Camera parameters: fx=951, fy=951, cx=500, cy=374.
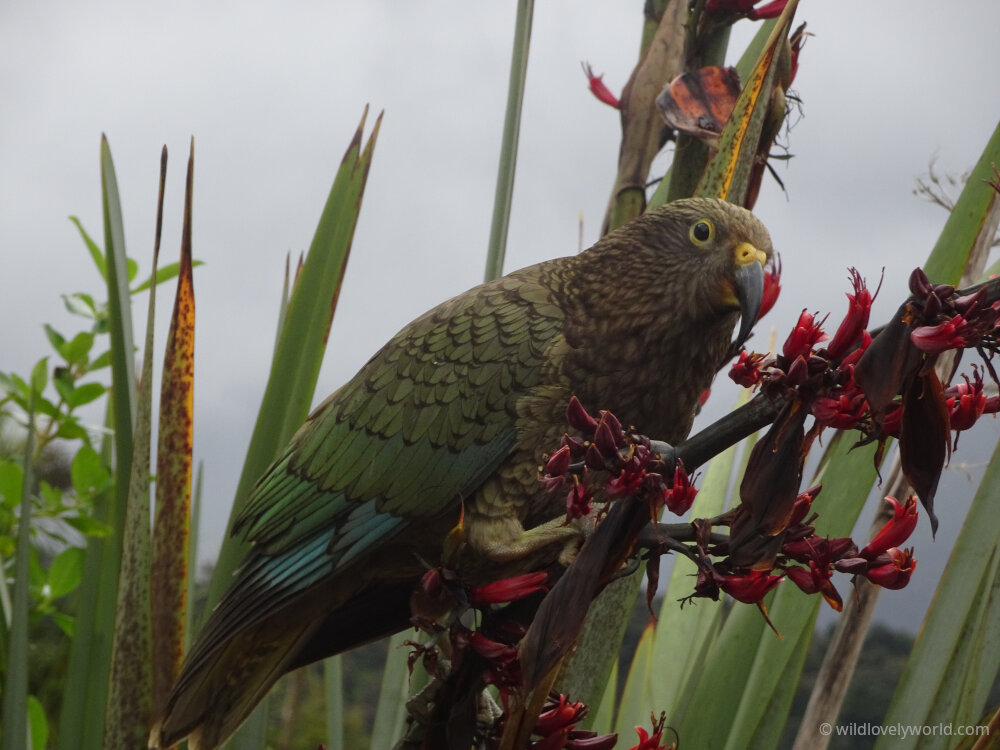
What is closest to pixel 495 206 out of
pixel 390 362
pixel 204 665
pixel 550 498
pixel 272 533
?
pixel 390 362

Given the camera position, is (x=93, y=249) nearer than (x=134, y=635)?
No

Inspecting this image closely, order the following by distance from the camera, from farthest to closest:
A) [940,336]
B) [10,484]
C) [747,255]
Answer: [10,484] → [747,255] → [940,336]

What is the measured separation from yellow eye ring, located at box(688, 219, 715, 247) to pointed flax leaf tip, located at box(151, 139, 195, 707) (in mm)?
880

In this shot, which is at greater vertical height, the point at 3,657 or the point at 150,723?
the point at 150,723

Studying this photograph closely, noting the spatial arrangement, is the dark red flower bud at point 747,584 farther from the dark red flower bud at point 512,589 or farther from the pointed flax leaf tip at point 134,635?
the pointed flax leaf tip at point 134,635

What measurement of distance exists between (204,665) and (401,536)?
39 cm

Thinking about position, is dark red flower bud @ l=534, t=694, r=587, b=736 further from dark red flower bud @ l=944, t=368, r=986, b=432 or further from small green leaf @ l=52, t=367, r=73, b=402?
small green leaf @ l=52, t=367, r=73, b=402

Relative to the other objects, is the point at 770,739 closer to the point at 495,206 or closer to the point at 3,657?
the point at 495,206

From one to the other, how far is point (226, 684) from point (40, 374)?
3.39 feet

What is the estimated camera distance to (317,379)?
1812 millimetres

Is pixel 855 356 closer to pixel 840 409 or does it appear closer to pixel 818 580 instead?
pixel 840 409

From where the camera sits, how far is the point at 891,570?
33.9 inches

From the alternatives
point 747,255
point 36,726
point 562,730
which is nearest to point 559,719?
point 562,730

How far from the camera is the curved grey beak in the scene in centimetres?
150
